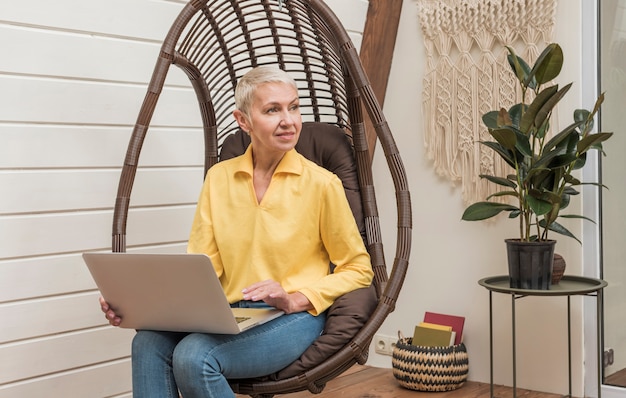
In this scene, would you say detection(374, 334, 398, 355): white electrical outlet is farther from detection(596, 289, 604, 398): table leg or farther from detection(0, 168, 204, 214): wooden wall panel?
detection(0, 168, 204, 214): wooden wall panel

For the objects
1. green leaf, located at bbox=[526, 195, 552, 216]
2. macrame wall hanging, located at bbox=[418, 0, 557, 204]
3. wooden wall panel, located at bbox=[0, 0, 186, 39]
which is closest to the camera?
wooden wall panel, located at bbox=[0, 0, 186, 39]

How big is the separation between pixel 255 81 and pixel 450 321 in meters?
1.54

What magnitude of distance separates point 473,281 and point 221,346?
158cm

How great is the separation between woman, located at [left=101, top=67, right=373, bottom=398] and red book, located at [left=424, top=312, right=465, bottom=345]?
118cm

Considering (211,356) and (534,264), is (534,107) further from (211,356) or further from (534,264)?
(211,356)

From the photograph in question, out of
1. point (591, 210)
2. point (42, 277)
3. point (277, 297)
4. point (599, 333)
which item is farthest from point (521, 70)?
point (42, 277)

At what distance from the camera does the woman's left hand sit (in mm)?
1861

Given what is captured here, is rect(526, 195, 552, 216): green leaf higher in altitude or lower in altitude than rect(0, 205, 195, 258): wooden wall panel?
higher

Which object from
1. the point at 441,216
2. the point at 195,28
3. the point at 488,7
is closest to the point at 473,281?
the point at 441,216

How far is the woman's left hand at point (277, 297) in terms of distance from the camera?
6.11 feet

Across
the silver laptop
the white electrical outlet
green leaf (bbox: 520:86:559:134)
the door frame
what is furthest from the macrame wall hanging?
the silver laptop

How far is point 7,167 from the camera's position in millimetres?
2354

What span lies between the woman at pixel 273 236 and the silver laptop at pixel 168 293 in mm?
50

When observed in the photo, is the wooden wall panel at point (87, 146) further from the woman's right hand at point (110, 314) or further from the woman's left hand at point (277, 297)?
the woman's left hand at point (277, 297)
